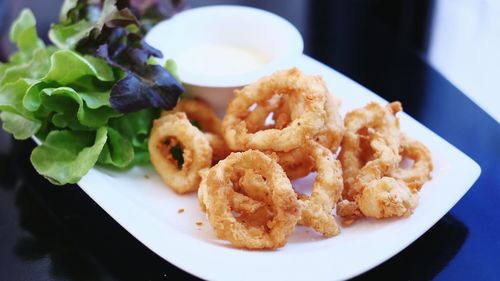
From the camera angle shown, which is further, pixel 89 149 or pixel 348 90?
pixel 348 90

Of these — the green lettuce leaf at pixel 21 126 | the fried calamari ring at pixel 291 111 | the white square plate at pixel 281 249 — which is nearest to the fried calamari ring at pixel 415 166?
the white square plate at pixel 281 249

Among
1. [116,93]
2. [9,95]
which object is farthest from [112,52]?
[9,95]

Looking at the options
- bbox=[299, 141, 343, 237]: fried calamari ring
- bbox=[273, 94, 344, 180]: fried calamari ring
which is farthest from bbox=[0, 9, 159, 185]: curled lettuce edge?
bbox=[299, 141, 343, 237]: fried calamari ring

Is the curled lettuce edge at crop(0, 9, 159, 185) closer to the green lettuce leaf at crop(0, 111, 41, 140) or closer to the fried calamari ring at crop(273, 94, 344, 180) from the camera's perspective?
the green lettuce leaf at crop(0, 111, 41, 140)

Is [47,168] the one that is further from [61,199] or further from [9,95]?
[9,95]

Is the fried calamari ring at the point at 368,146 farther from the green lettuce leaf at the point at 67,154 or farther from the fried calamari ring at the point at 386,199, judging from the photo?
the green lettuce leaf at the point at 67,154

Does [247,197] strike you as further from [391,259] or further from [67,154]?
[67,154]
